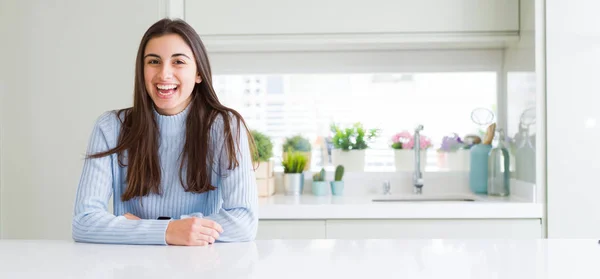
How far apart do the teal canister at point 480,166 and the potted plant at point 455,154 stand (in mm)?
133

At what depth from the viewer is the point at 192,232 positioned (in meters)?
1.31

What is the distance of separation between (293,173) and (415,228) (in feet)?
2.22

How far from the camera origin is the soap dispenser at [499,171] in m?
2.76

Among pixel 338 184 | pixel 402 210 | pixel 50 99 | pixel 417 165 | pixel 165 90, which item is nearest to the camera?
pixel 165 90

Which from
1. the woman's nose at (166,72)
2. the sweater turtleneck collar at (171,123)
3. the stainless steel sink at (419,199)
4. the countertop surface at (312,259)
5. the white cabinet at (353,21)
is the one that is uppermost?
the white cabinet at (353,21)

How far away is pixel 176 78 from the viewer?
5.02ft

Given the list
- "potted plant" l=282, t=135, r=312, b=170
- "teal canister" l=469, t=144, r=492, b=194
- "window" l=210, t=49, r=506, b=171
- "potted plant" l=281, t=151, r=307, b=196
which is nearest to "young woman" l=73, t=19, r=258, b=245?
"potted plant" l=281, t=151, r=307, b=196

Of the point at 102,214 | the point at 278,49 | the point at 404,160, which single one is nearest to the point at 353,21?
the point at 278,49

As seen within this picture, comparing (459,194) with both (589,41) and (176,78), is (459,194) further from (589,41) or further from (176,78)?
(176,78)

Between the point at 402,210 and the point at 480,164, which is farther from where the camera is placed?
the point at 480,164

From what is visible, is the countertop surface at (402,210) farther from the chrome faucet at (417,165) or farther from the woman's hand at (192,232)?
the woman's hand at (192,232)

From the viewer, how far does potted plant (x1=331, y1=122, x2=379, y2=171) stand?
9.93 ft

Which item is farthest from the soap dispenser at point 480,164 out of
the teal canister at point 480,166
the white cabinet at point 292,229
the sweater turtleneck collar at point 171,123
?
the sweater turtleneck collar at point 171,123

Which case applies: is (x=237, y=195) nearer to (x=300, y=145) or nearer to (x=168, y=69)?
(x=168, y=69)
